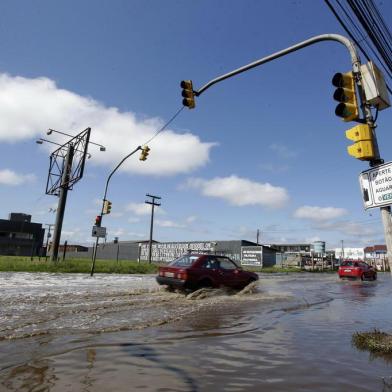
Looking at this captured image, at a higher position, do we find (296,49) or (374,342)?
(296,49)

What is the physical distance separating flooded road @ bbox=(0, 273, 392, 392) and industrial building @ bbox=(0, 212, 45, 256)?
220 ft

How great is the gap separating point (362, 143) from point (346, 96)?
1023 millimetres

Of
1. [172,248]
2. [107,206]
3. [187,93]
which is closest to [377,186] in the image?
[187,93]

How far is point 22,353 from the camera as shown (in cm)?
489

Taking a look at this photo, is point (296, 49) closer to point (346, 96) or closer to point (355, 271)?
point (346, 96)

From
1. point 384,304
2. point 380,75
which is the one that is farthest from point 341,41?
point 384,304

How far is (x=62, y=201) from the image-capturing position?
27000 millimetres

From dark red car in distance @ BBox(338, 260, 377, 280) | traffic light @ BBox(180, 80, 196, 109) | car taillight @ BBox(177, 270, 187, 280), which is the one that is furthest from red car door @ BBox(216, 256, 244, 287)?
dark red car in distance @ BBox(338, 260, 377, 280)

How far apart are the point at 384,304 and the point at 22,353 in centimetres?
1101

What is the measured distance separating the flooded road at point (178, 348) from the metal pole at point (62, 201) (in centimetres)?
1633

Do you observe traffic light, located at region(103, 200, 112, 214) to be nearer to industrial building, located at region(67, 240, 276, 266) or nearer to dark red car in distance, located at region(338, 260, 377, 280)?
dark red car in distance, located at region(338, 260, 377, 280)

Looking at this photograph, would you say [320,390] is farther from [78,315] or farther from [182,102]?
[182,102]

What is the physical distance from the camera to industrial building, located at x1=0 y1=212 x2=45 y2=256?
7100cm

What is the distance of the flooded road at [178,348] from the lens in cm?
414
